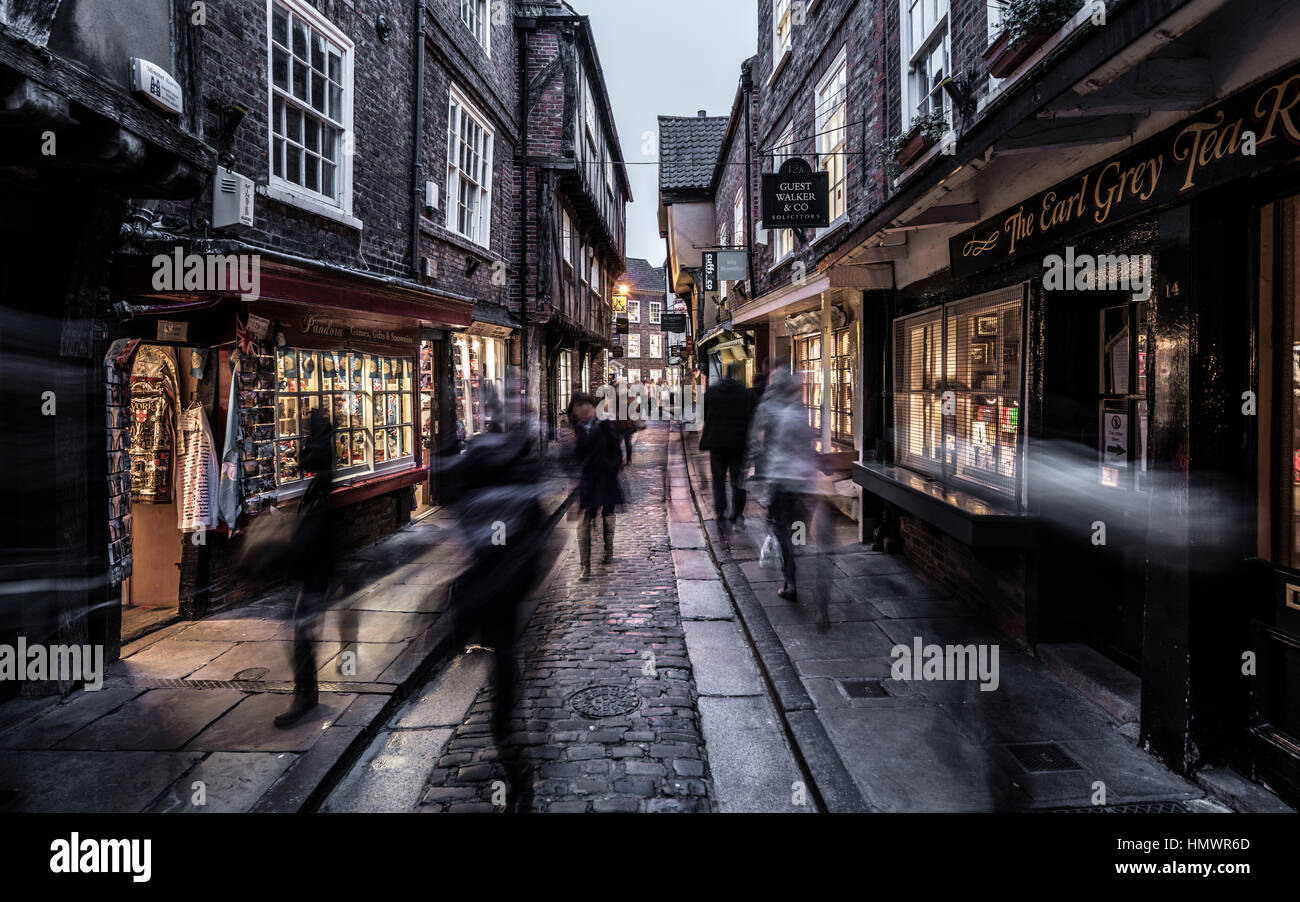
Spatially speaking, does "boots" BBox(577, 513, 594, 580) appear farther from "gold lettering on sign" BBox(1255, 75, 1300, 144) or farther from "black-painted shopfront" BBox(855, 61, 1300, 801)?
"gold lettering on sign" BBox(1255, 75, 1300, 144)

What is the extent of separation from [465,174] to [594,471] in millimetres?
7398

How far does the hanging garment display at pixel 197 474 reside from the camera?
6051mm

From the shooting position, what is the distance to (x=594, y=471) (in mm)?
7793

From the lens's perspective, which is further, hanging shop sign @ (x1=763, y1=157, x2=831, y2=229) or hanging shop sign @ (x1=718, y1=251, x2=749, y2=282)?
hanging shop sign @ (x1=718, y1=251, x2=749, y2=282)

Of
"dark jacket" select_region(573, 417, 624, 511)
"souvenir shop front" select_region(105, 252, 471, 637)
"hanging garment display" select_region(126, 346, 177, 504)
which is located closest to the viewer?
"souvenir shop front" select_region(105, 252, 471, 637)

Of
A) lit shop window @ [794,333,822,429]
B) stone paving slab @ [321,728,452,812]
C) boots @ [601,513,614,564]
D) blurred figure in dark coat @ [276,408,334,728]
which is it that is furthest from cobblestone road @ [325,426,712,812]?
lit shop window @ [794,333,822,429]

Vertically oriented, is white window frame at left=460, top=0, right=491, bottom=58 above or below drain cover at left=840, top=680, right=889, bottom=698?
above

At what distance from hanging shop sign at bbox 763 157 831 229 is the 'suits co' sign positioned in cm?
441

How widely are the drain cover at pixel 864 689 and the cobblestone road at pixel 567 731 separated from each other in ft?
3.28

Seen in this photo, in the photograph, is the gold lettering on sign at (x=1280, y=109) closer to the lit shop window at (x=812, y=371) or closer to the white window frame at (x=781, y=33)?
the lit shop window at (x=812, y=371)

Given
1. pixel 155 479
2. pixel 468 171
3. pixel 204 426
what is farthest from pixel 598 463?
pixel 468 171

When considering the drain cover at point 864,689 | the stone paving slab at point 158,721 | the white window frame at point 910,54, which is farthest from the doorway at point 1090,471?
the stone paving slab at point 158,721

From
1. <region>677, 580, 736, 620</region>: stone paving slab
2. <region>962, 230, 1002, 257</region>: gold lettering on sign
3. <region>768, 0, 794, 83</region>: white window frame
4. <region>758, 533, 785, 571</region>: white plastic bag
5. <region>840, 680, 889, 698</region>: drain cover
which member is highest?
<region>768, 0, 794, 83</region>: white window frame

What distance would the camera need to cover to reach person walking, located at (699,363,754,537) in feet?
27.6
